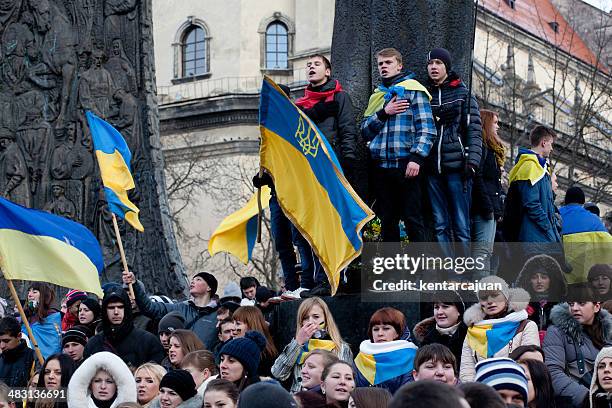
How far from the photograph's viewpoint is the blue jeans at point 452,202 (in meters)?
12.6

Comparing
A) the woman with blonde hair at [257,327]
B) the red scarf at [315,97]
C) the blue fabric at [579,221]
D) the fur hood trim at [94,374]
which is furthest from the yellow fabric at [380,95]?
the fur hood trim at [94,374]

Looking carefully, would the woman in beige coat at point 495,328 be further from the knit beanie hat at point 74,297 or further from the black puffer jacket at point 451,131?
the knit beanie hat at point 74,297

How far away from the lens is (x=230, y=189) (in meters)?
50.0

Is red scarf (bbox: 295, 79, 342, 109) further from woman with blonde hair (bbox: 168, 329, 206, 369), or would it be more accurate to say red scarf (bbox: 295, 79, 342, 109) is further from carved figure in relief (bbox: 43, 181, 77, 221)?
carved figure in relief (bbox: 43, 181, 77, 221)

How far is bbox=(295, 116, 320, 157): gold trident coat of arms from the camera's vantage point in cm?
1209

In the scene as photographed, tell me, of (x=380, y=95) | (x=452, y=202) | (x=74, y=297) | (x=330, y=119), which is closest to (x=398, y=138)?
(x=380, y=95)

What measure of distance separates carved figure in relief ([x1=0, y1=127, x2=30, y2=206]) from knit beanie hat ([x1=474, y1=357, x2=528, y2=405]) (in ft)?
46.7

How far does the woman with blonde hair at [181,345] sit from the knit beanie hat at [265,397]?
4.68 meters

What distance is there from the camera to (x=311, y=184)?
40.3ft

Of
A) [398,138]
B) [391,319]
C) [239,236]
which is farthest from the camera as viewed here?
[239,236]

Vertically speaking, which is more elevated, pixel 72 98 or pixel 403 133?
pixel 72 98

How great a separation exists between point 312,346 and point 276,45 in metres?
46.5

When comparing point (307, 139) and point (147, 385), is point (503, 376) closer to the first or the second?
point (147, 385)

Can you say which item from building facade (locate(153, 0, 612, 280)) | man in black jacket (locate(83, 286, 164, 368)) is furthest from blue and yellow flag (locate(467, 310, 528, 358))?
building facade (locate(153, 0, 612, 280))
